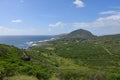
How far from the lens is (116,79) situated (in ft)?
52.0

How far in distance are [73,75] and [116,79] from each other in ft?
11.8

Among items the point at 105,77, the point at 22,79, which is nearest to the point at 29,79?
the point at 22,79

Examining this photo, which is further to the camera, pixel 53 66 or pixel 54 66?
pixel 54 66

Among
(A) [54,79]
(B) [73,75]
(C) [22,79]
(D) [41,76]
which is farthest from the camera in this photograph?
(B) [73,75]

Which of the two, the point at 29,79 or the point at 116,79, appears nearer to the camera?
the point at 29,79

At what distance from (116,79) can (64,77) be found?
3.96 m

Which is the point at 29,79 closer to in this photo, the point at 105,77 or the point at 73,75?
the point at 73,75

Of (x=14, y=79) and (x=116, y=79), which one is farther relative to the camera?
(x=116, y=79)

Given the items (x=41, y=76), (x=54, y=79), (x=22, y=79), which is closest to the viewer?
(x=22, y=79)

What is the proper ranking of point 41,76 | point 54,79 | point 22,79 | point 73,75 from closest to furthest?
point 22,79, point 54,79, point 41,76, point 73,75

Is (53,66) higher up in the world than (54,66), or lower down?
higher up

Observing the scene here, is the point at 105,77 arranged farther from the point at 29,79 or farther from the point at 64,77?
the point at 29,79

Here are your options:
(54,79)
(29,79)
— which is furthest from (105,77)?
Result: (29,79)

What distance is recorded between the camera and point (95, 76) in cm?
1658
